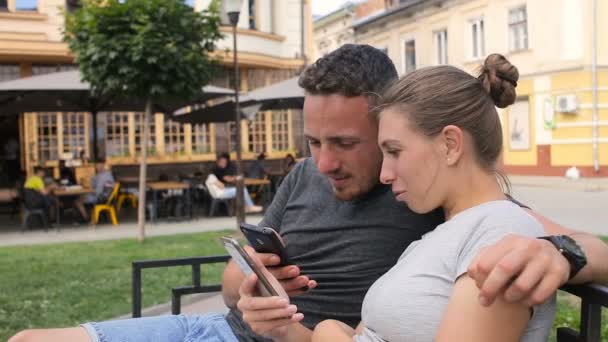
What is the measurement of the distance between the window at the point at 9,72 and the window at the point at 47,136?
129 centimetres

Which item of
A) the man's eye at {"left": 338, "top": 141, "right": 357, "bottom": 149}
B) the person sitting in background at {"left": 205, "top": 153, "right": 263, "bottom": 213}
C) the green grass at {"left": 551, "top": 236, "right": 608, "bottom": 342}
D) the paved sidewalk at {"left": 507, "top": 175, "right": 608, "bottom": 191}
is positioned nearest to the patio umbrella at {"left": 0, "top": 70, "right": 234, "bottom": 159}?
the person sitting in background at {"left": 205, "top": 153, "right": 263, "bottom": 213}

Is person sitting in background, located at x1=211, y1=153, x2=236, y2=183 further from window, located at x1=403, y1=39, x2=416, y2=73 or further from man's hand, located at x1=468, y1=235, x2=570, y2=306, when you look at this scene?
window, located at x1=403, y1=39, x2=416, y2=73

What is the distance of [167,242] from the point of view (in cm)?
1033

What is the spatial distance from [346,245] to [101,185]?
11.8m

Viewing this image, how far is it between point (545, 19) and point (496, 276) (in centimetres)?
2507

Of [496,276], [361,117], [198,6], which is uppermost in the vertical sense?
[198,6]

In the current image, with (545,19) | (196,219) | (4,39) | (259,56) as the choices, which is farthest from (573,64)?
(4,39)

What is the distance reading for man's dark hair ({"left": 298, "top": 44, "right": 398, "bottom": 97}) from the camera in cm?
231

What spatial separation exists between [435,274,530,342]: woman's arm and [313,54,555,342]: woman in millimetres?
14

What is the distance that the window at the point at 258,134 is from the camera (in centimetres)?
2278

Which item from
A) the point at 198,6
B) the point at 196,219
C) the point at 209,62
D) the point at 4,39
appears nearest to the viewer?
the point at 209,62

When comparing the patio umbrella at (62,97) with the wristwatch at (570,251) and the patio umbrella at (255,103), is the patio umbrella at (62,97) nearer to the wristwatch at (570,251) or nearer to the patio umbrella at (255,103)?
the patio umbrella at (255,103)

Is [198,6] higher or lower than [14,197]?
higher

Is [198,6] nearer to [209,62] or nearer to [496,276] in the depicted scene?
[209,62]
